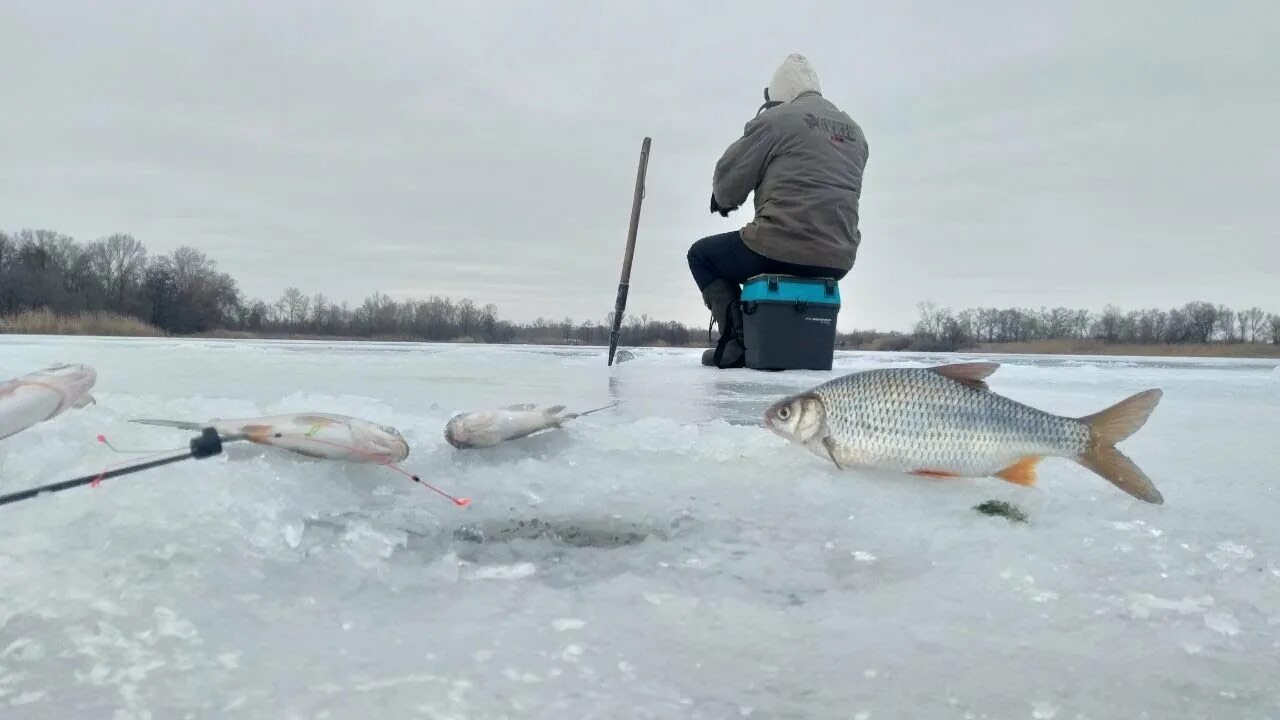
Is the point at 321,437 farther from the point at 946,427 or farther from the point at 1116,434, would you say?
the point at 1116,434

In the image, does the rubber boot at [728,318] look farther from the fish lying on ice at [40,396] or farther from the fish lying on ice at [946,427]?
the fish lying on ice at [40,396]

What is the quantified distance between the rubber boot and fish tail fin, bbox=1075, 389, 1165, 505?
445cm

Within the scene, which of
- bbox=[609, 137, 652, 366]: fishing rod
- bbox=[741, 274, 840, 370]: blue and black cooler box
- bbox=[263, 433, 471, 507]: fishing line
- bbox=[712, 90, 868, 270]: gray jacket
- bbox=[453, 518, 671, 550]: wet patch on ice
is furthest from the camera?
bbox=[609, 137, 652, 366]: fishing rod

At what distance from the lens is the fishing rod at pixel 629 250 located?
7512mm

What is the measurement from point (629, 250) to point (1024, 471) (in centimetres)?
593

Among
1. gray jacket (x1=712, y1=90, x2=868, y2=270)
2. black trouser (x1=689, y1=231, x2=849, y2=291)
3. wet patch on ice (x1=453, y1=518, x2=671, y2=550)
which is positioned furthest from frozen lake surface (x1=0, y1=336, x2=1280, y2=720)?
black trouser (x1=689, y1=231, x2=849, y2=291)

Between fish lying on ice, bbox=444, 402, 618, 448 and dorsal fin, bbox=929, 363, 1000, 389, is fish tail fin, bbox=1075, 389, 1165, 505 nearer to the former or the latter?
dorsal fin, bbox=929, 363, 1000, 389

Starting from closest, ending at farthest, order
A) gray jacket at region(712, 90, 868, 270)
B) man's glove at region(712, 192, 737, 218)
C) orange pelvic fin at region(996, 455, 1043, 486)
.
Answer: orange pelvic fin at region(996, 455, 1043, 486)
gray jacket at region(712, 90, 868, 270)
man's glove at region(712, 192, 737, 218)

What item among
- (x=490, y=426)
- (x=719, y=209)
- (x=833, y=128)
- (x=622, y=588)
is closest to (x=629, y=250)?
(x=719, y=209)

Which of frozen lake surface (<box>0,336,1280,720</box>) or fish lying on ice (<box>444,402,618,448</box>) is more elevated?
fish lying on ice (<box>444,402,618,448</box>)

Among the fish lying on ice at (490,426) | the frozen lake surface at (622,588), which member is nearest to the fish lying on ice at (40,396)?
the frozen lake surface at (622,588)

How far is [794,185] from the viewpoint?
560 cm

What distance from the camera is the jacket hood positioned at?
19.9 feet

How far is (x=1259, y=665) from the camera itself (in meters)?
1.12
